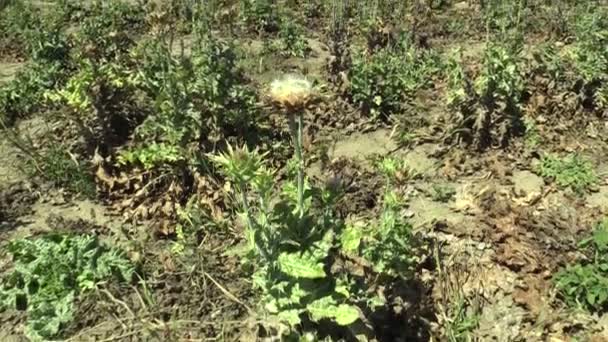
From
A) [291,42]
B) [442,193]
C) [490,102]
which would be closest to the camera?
[442,193]

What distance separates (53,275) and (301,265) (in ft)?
5.92

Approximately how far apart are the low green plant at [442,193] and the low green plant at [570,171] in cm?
79

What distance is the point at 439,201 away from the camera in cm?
492

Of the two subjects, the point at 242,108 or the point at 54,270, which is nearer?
the point at 54,270

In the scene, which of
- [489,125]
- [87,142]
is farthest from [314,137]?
[87,142]

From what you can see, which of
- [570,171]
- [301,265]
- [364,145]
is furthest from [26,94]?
[570,171]

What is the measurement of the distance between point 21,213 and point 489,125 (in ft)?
12.7

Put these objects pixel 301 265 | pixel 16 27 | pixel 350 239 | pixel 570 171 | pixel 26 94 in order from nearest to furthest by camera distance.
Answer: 1. pixel 301 265
2. pixel 350 239
3. pixel 570 171
4. pixel 26 94
5. pixel 16 27

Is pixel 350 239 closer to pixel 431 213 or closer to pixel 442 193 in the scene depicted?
pixel 431 213

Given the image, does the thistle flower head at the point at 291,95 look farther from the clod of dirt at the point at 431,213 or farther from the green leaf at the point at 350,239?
the clod of dirt at the point at 431,213

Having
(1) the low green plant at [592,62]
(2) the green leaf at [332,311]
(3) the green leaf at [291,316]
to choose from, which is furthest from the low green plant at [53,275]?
(1) the low green plant at [592,62]

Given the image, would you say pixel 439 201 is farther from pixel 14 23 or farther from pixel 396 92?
pixel 14 23

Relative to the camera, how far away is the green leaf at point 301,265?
309 cm

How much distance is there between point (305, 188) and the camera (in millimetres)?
3395
